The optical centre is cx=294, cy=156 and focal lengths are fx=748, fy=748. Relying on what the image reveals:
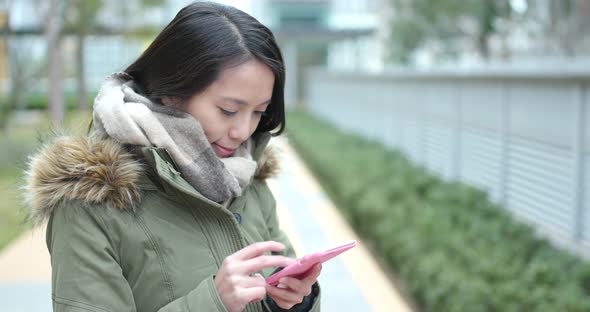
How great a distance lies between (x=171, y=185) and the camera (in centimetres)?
149

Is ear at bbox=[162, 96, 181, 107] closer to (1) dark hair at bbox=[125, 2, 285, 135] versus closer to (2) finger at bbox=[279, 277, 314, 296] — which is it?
(1) dark hair at bbox=[125, 2, 285, 135]

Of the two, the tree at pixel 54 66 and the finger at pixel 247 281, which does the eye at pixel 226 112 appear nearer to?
the finger at pixel 247 281

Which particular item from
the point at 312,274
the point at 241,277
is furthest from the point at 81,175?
the point at 312,274

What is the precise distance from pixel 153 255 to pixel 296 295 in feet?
0.98

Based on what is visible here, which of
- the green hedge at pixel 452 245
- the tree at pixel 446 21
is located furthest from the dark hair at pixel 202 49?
the tree at pixel 446 21

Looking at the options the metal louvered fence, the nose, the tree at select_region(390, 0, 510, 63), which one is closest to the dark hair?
the nose

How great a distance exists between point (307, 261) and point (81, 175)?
48cm

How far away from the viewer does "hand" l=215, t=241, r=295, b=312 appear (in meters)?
1.38

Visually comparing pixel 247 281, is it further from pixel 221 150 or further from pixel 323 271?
pixel 323 271

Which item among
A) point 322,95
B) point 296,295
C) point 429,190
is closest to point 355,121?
point 322,95

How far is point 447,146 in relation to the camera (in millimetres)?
9336

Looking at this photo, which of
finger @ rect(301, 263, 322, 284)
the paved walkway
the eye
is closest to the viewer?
finger @ rect(301, 263, 322, 284)

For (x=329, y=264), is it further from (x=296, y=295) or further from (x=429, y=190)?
(x=296, y=295)

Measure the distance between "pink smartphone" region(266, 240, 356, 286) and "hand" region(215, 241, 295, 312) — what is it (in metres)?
0.05
